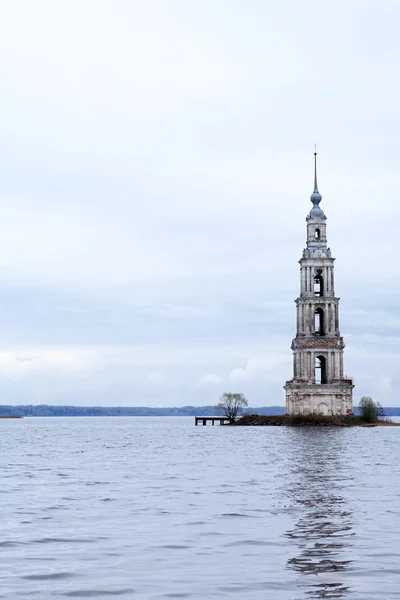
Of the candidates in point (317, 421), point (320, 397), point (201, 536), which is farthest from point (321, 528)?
point (320, 397)

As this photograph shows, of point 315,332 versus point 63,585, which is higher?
point 315,332

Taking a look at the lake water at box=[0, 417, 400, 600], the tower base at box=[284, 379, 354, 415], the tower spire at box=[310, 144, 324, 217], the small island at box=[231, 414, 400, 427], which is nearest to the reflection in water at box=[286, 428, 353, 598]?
the lake water at box=[0, 417, 400, 600]

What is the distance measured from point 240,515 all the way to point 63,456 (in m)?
46.5

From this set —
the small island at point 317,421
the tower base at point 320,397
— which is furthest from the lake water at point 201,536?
the tower base at point 320,397

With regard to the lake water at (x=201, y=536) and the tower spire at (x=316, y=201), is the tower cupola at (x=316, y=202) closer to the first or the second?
the tower spire at (x=316, y=201)

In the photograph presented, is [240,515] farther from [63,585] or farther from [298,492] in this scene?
[63,585]

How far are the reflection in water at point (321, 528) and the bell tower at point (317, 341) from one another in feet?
370

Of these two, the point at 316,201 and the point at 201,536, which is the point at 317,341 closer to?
the point at 316,201

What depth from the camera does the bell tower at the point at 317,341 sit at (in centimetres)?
17012

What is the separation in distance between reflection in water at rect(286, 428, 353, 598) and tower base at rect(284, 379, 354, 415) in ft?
369

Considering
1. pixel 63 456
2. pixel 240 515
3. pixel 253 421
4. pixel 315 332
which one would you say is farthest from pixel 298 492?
pixel 253 421

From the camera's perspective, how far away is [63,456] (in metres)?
77.6

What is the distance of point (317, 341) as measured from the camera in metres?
171

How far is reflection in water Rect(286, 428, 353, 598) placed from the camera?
2094 centimetres
